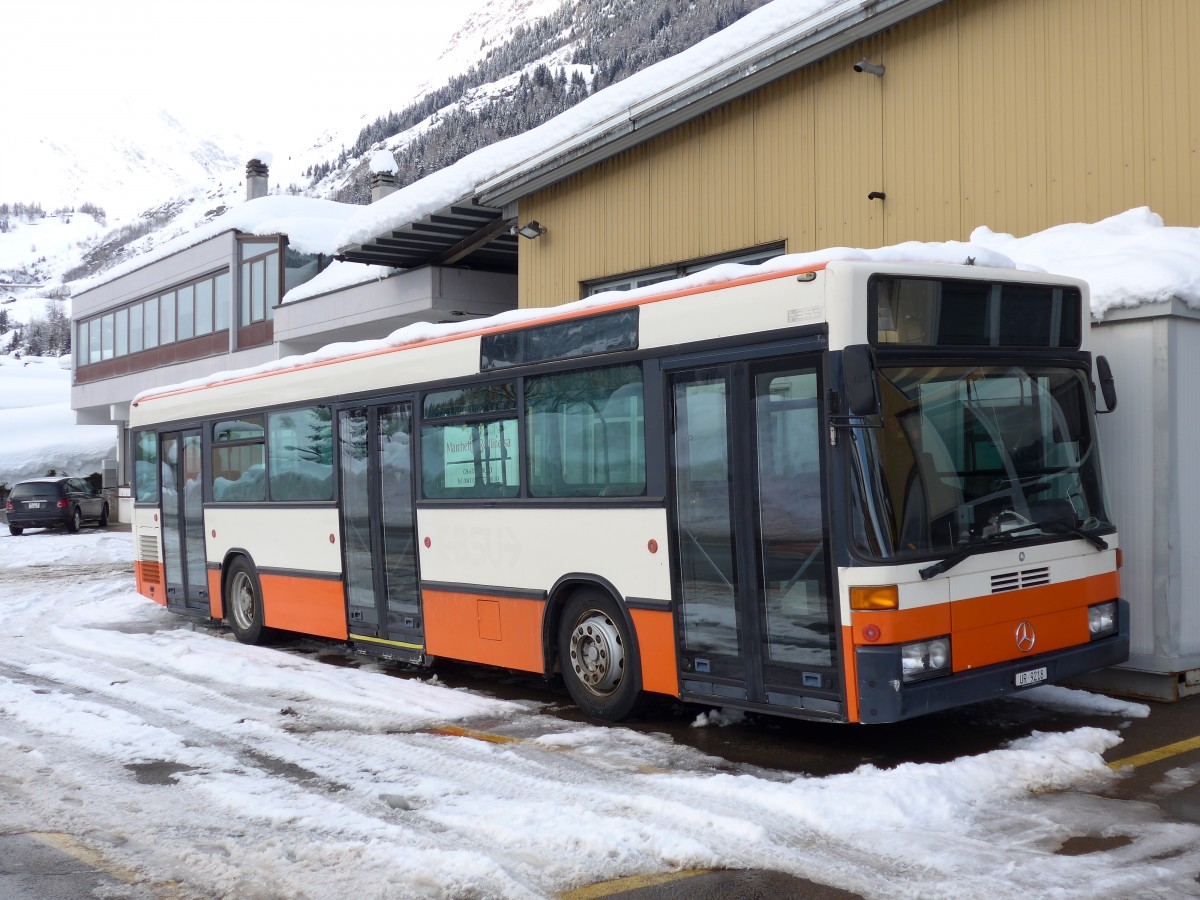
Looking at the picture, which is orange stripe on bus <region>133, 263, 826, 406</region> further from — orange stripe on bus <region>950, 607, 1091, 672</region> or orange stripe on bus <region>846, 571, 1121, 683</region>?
orange stripe on bus <region>950, 607, 1091, 672</region>

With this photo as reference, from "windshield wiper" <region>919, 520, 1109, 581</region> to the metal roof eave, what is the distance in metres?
6.47

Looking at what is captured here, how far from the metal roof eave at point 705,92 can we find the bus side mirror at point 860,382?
663 centimetres

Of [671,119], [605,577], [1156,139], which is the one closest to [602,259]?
[671,119]

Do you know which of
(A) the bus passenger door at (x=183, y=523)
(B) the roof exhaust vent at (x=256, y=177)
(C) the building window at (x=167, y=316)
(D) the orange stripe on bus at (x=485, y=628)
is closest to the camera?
(D) the orange stripe on bus at (x=485, y=628)

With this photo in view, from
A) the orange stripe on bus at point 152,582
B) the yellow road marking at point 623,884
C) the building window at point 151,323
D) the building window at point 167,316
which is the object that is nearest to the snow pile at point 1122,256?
the yellow road marking at point 623,884

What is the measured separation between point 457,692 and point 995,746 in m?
4.13

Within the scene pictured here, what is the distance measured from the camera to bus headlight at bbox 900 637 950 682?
647 centimetres

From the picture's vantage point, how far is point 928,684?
6531mm

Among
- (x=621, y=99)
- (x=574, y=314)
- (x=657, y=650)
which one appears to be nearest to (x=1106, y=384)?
(x=657, y=650)

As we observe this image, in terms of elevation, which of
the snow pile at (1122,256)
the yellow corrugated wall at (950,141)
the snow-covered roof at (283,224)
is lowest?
the snow pile at (1122,256)

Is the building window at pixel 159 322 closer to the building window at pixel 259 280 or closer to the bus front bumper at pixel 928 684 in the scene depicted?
the building window at pixel 259 280

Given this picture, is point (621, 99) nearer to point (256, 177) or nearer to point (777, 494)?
point (777, 494)

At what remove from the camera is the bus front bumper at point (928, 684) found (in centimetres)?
642

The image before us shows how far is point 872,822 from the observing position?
566 centimetres
